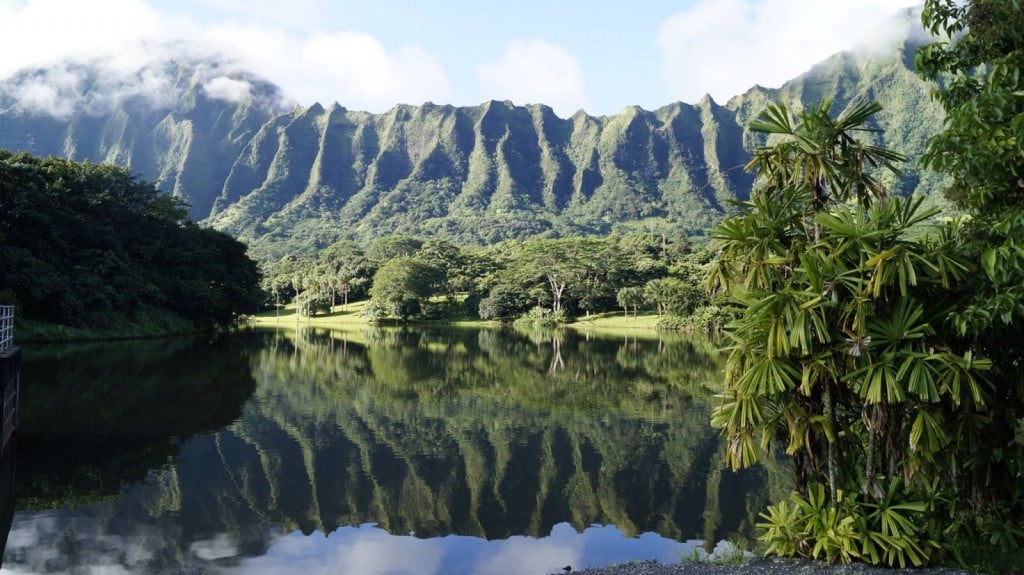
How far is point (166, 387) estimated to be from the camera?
24938 mm

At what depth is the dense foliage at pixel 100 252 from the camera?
130ft

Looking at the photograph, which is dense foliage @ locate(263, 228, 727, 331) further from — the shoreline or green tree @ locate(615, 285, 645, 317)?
the shoreline

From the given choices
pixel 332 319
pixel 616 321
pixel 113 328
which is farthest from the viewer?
pixel 332 319

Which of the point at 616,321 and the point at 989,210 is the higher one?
the point at 989,210

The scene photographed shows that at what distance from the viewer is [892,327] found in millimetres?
7594

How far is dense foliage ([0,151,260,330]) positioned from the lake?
14.5 meters

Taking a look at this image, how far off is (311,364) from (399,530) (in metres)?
25.6

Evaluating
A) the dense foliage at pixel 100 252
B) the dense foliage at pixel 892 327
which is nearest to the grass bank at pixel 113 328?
the dense foliage at pixel 100 252

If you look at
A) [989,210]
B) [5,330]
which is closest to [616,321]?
[5,330]

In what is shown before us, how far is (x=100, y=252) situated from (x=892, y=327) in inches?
1886

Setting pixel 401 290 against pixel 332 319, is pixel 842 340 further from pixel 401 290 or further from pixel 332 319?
pixel 332 319

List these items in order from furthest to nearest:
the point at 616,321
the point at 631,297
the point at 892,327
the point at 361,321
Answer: the point at 361,321, the point at 616,321, the point at 631,297, the point at 892,327

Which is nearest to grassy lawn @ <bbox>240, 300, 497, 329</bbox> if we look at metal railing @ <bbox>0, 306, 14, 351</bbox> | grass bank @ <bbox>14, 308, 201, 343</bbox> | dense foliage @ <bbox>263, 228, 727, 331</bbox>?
dense foliage @ <bbox>263, 228, 727, 331</bbox>

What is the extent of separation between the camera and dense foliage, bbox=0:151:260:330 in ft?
130
